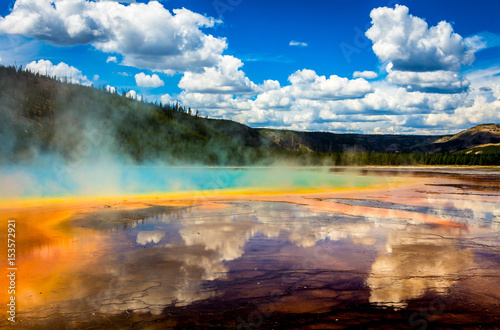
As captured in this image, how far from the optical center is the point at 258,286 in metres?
8.55

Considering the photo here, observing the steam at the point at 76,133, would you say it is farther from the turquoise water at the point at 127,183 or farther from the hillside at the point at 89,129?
the turquoise water at the point at 127,183

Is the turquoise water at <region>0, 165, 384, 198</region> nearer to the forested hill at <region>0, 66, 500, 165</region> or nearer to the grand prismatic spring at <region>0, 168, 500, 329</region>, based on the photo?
the grand prismatic spring at <region>0, 168, 500, 329</region>

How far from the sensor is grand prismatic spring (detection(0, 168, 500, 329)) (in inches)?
277

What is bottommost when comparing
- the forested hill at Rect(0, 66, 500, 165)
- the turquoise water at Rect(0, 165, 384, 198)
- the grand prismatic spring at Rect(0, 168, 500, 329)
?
the turquoise water at Rect(0, 165, 384, 198)

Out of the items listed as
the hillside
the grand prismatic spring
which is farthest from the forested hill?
the grand prismatic spring

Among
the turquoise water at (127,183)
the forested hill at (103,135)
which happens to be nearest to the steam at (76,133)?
the forested hill at (103,135)

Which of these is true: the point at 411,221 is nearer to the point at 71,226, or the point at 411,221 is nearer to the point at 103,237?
the point at 103,237

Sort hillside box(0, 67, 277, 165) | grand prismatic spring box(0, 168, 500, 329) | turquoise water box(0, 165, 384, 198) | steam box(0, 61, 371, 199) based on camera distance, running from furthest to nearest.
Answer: hillside box(0, 67, 277, 165), steam box(0, 61, 371, 199), turquoise water box(0, 165, 384, 198), grand prismatic spring box(0, 168, 500, 329)

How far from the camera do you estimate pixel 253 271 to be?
380 inches

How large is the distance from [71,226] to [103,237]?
3065 millimetres

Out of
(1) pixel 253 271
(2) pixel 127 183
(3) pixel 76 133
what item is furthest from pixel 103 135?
(1) pixel 253 271

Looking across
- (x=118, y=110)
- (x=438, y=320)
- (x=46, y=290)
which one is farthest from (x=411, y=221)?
(x=118, y=110)

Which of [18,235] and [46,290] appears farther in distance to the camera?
[18,235]

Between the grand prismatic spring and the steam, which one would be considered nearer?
the grand prismatic spring
